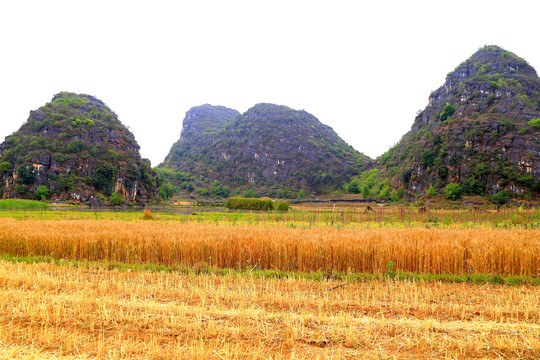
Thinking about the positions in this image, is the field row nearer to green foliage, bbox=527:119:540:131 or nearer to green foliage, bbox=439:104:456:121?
green foliage, bbox=527:119:540:131

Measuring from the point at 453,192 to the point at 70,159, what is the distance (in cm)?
11507

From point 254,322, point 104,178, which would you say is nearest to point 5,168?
point 104,178

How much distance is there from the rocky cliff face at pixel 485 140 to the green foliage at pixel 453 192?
12.1 ft

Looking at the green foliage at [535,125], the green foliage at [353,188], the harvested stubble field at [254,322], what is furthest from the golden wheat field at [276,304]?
the green foliage at [353,188]

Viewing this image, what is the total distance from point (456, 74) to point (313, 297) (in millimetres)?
182061

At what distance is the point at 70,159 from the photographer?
9306 cm

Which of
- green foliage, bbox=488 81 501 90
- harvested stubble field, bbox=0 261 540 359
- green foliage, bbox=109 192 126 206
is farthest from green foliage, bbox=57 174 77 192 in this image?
green foliage, bbox=488 81 501 90

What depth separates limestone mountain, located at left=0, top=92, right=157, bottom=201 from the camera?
84.4 m

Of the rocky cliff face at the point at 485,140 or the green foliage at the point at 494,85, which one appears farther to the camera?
the green foliage at the point at 494,85

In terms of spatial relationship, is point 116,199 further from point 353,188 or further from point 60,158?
point 353,188

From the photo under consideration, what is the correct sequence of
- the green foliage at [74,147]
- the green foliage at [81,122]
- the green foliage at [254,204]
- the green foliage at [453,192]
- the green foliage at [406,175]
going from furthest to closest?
1. the green foliage at [406,175]
2. the green foliage at [81,122]
3. the green foliage at [74,147]
4. the green foliage at [453,192]
5. the green foliage at [254,204]

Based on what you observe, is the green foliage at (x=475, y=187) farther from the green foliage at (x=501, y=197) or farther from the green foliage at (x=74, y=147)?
the green foliage at (x=74, y=147)

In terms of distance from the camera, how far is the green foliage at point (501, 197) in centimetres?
7706

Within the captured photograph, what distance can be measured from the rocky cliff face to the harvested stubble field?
311ft
